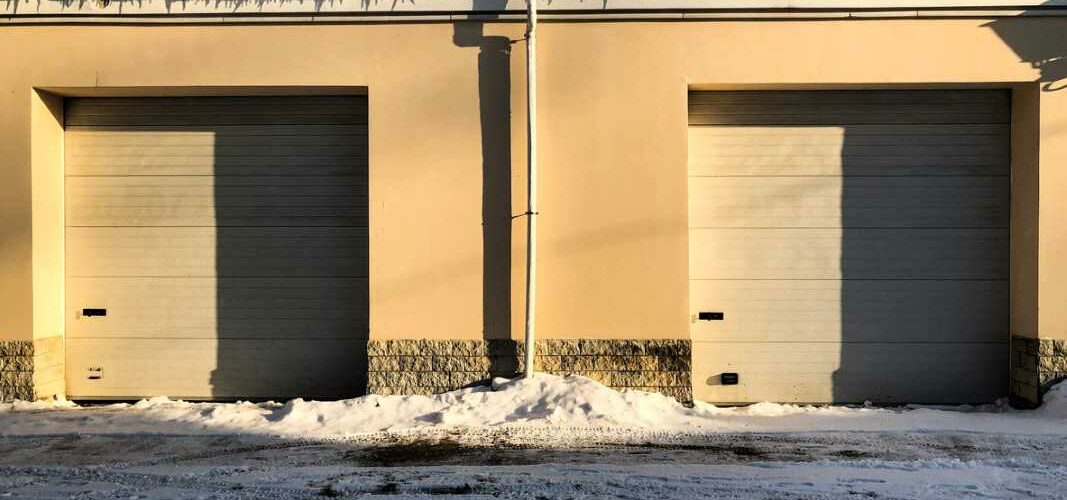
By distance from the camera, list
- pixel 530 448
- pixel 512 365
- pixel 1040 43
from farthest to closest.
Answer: pixel 512 365
pixel 1040 43
pixel 530 448

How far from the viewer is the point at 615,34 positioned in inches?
383

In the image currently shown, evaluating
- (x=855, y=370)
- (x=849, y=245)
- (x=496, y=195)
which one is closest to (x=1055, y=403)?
(x=855, y=370)

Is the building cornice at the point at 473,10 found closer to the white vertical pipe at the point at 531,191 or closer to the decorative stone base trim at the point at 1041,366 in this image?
the white vertical pipe at the point at 531,191

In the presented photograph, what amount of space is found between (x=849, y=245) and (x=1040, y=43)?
289cm

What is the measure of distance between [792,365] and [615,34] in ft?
13.8

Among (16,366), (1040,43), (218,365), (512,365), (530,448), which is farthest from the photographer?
(218,365)

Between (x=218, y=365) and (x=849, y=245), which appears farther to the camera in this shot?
(x=218, y=365)

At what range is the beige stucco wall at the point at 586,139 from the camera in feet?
31.7

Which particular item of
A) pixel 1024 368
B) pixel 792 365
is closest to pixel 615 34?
pixel 792 365

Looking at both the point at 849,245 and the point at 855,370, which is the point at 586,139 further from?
the point at 855,370

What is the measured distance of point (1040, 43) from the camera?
376 inches

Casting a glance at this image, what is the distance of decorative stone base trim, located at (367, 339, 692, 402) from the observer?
9688mm

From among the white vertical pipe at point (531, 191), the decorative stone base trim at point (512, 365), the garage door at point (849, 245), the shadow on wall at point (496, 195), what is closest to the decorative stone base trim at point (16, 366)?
Result: the decorative stone base trim at point (512, 365)

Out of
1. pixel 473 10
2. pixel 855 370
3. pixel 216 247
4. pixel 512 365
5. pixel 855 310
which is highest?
pixel 473 10
